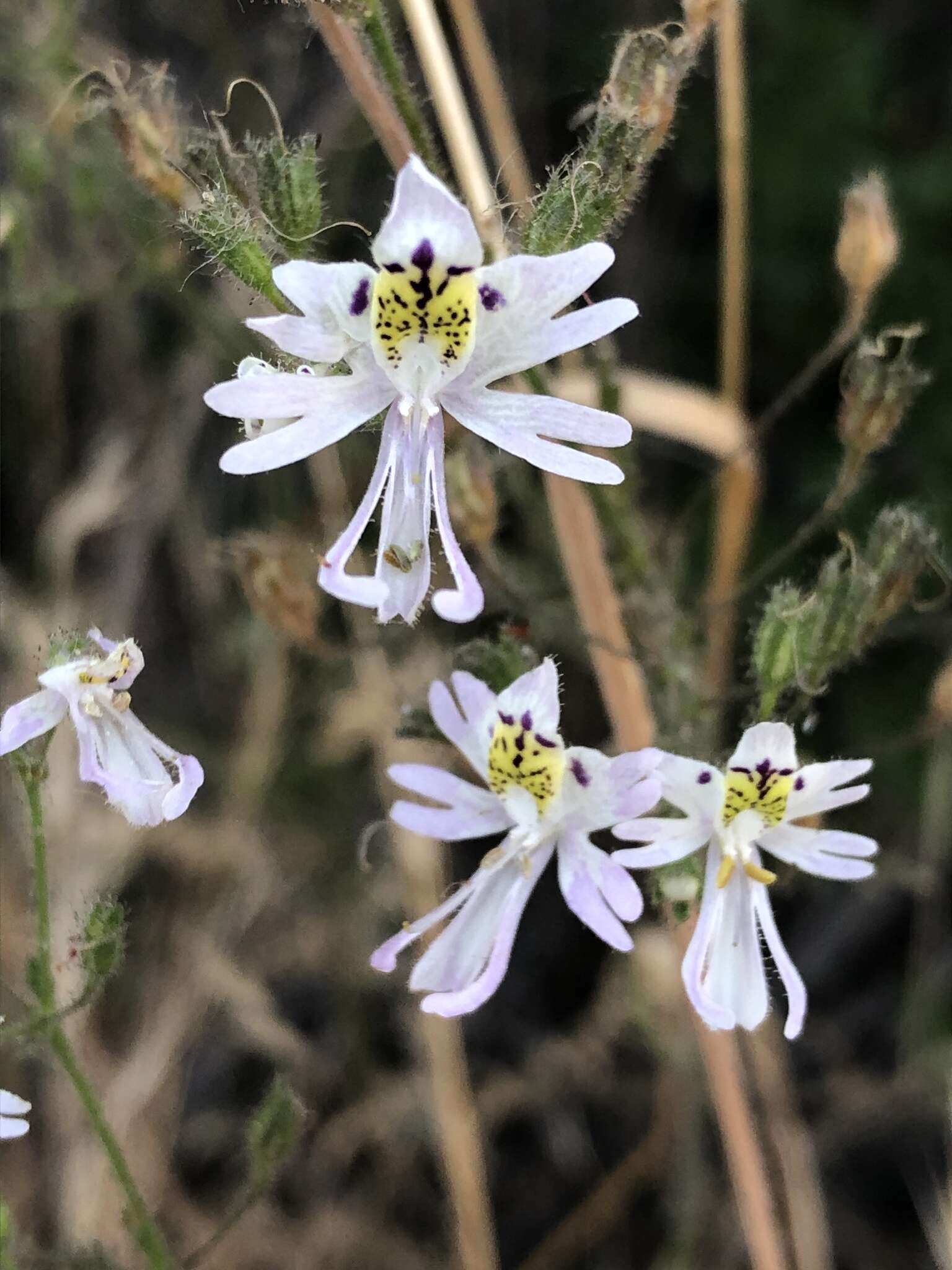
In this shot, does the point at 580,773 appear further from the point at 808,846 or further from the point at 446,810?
the point at 808,846

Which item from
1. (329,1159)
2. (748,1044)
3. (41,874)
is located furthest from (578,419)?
(329,1159)

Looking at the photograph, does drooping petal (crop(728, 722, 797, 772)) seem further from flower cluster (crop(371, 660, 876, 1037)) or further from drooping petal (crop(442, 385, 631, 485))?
drooping petal (crop(442, 385, 631, 485))

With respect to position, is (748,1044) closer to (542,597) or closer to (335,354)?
(542,597)

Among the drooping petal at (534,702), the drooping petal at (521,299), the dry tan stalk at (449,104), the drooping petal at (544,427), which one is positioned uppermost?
the dry tan stalk at (449,104)

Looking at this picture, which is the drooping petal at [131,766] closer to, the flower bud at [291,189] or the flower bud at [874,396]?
the flower bud at [291,189]

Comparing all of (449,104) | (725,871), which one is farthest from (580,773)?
(449,104)

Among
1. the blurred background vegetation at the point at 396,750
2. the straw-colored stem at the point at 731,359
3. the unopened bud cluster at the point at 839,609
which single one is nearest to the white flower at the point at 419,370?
the unopened bud cluster at the point at 839,609

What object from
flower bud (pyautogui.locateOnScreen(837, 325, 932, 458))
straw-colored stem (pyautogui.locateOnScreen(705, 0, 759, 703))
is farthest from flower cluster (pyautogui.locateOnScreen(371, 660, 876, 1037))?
straw-colored stem (pyautogui.locateOnScreen(705, 0, 759, 703))
